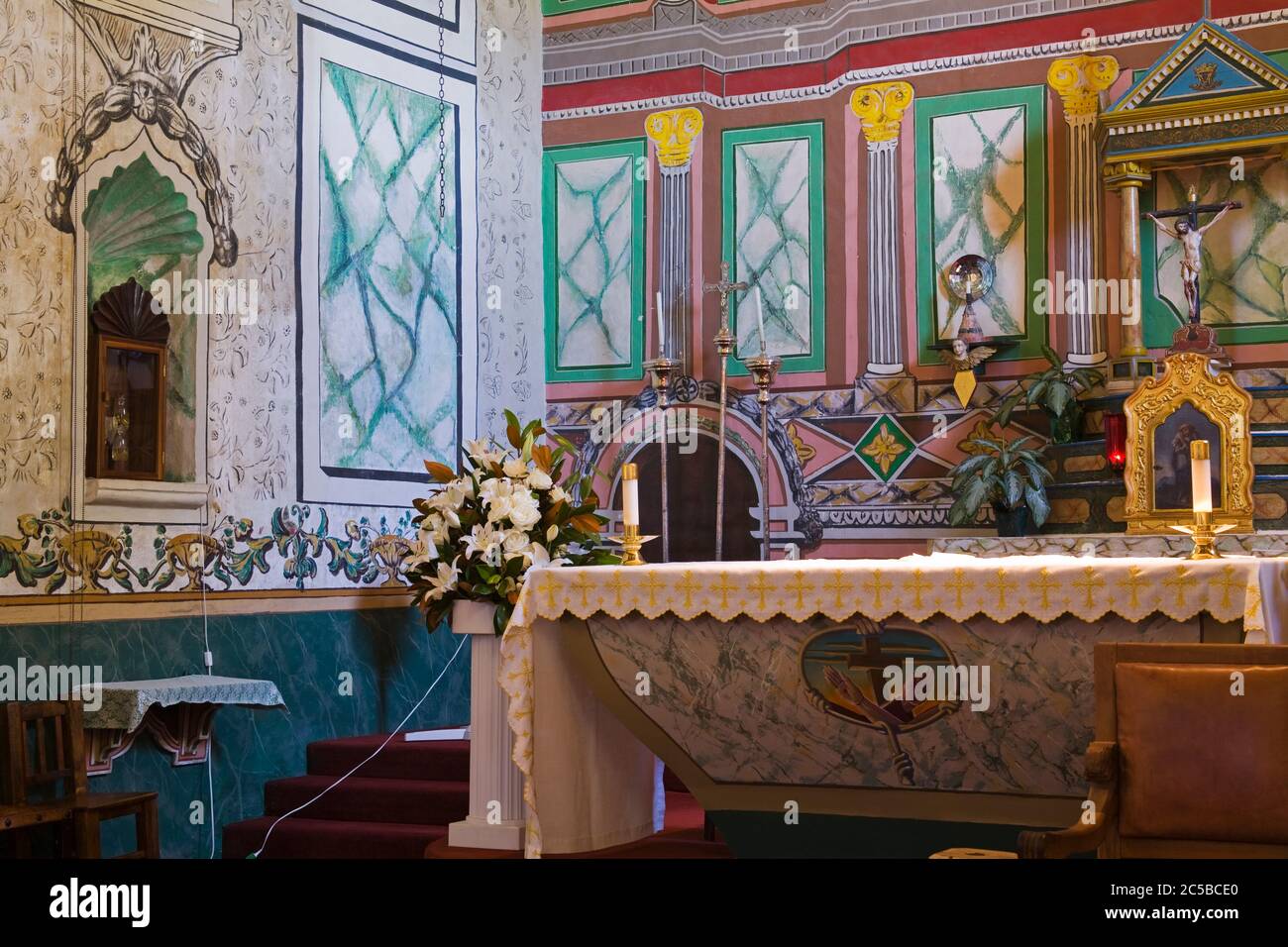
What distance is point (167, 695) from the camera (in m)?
5.67

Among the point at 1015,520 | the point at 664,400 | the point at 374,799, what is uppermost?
the point at 664,400

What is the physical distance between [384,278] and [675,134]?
2349 millimetres

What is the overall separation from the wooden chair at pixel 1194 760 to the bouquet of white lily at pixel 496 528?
2.37 m

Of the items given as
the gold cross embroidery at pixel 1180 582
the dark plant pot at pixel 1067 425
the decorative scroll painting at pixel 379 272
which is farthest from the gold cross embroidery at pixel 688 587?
the dark plant pot at pixel 1067 425

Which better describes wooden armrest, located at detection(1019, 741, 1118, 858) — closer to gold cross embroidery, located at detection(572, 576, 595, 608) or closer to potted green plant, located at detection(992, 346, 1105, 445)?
gold cross embroidery, located at detection(572, 576, 595, 608)

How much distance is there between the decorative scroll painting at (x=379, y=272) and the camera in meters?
6.99

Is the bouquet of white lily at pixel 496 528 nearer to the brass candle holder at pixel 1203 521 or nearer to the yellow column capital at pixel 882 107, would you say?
the brass candle holder at pixel 1203 521

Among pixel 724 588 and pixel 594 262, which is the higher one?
pixel 594 262

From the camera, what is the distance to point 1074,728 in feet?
13.6

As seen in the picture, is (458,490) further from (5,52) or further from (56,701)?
(5,52)

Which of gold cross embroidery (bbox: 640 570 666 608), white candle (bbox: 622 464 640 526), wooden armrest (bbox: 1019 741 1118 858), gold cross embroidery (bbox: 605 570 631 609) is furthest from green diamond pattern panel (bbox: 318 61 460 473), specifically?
wooden armrest (bbox: 1019 741 1118 858)

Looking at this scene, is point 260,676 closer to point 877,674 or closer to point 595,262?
point 877,674

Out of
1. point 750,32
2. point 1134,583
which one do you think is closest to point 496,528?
point 1134,583

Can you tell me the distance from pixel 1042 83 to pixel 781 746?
15.9 feet
